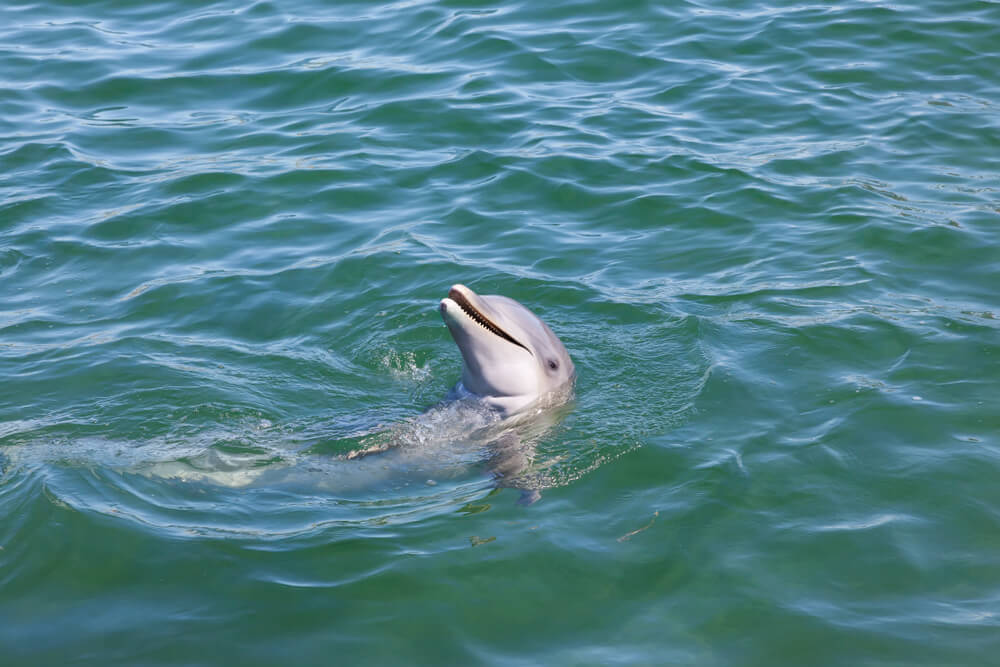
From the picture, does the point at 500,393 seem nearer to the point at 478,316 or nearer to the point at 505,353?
the point at 505,353

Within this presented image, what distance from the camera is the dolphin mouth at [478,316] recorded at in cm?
666

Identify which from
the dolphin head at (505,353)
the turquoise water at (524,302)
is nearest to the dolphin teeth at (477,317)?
the dolphin head at (505,353)

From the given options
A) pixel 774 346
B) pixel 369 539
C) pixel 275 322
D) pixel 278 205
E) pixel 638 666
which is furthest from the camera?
pixel 278 205

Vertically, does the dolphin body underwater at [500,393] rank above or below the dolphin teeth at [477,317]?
below

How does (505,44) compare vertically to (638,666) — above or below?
above

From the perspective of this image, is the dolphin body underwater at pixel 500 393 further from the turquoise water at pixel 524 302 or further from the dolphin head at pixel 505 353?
the turquoise water at pixel 524 302

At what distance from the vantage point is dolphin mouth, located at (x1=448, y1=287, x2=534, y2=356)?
21.9 feet

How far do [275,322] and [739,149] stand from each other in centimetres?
550

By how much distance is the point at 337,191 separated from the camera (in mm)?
11047

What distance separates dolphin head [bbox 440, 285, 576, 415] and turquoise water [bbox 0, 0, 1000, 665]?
0.36 m

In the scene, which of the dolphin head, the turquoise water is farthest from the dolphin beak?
the turquoise water

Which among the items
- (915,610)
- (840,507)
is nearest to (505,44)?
(840,507)

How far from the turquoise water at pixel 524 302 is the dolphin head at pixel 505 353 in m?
0.36

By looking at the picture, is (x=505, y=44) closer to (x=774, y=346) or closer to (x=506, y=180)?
(x=506, y=180)
